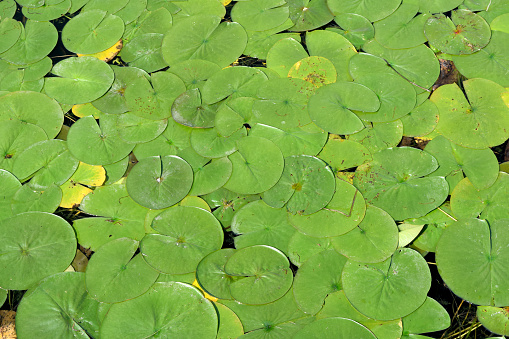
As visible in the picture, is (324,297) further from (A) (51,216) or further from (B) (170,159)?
(A) (51,216)

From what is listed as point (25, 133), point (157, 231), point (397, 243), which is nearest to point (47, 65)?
point (25, 133)

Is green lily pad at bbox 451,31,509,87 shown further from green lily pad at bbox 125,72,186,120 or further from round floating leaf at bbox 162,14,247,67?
green lily pad at bbox 125,72,186,120

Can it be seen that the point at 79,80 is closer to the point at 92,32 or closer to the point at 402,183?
the point at 92,32

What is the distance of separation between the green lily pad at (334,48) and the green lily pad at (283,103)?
0.82ft

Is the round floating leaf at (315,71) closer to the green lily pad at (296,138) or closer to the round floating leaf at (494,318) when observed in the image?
the green lily pad at (296,138)

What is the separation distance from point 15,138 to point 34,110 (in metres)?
0.21

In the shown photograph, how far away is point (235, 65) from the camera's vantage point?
2330 mm

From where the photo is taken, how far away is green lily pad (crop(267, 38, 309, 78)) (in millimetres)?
2227

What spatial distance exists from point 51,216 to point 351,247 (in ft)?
4.84

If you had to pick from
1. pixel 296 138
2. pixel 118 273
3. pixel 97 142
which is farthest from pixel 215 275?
pixel 97 142

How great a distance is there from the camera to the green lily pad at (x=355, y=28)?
230cm

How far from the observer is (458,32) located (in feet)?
7.36

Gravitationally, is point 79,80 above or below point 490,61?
below

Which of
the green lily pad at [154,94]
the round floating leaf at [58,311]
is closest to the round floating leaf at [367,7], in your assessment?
the green lily pad at [154,94]
